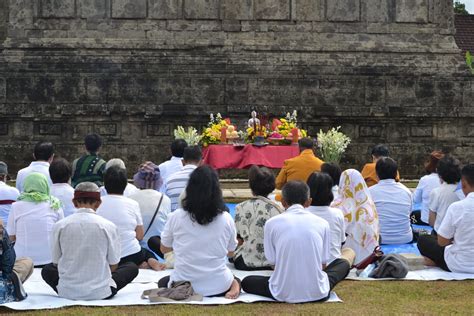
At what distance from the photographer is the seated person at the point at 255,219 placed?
855cm

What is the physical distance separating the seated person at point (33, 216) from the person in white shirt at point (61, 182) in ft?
3.58

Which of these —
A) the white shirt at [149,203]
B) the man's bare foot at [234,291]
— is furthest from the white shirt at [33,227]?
the man's bare foot at [234,291]

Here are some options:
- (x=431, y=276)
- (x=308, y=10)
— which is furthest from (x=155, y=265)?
(x=308, y=10)

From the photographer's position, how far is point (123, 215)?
8.51m

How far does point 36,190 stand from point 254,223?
244 cm

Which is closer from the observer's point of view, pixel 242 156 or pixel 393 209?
pixel 393 209

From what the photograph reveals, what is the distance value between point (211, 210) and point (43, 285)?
217 centimetres

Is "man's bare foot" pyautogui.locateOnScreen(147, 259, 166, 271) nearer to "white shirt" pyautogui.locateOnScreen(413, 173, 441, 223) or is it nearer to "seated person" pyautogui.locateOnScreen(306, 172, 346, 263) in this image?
"seated person" pyautogui.locateOnScreen(306, 172, 346, 263)

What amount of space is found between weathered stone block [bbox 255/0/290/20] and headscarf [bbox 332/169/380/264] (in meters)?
13.5

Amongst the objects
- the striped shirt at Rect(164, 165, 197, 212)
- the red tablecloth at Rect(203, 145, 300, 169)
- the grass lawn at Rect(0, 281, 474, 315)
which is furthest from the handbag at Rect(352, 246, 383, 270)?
the red tablecloth at Rect(203, 145, 300, 169)

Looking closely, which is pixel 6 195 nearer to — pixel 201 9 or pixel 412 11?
pixel 201 9

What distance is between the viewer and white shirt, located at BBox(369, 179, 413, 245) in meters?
11.0

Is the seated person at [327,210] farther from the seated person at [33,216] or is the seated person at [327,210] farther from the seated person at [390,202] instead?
the seated person at [33,216]

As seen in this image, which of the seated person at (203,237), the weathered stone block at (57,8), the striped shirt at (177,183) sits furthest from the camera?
the weathered stone block at (57,8)
